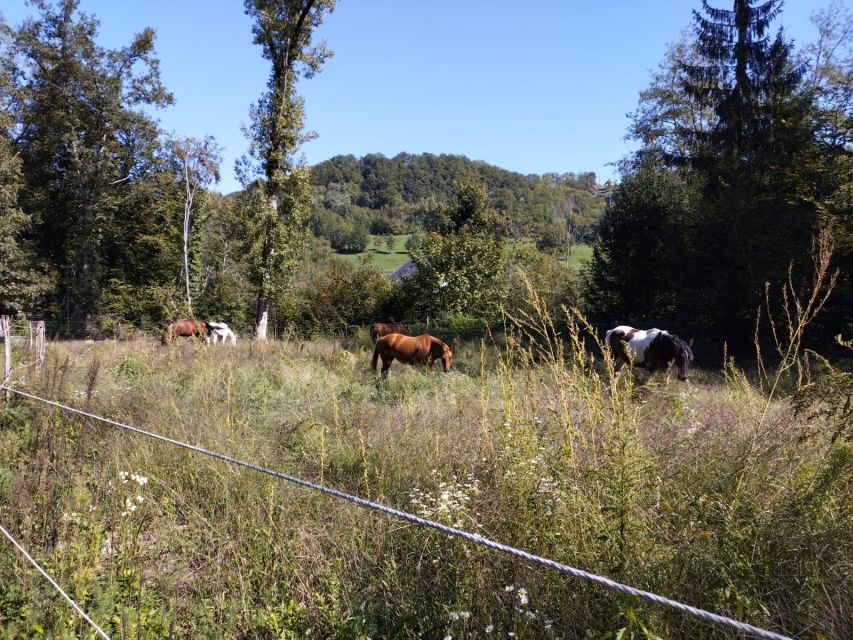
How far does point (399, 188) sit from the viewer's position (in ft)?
285

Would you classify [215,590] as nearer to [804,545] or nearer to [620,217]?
[804,545]

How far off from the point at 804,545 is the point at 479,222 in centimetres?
2334

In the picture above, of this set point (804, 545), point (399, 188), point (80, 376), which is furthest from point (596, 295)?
point (399, 188)

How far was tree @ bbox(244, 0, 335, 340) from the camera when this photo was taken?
53.5 ft

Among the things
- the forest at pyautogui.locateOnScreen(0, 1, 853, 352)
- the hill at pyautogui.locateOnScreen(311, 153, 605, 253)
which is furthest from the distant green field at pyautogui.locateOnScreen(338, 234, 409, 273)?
the forest at pyautogui.locateOnScreen(0, 1, 853, 352)

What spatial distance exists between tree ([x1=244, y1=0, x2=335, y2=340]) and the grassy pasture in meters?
12.7

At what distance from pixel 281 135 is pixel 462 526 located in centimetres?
1594

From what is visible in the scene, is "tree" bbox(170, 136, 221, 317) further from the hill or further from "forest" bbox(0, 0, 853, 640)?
the hill

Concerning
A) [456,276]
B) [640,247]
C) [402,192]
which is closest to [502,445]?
[640,247]

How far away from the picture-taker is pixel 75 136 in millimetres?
23141

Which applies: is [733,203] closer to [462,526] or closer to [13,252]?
[462,526]

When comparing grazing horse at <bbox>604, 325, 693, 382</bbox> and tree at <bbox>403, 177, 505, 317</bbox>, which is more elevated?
tree at <bbox>403, 177, 505, 317</bbox>

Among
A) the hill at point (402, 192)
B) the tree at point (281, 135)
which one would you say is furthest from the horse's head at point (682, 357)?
the hill at point (402, 192)

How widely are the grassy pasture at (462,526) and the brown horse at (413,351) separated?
4.86 metres
